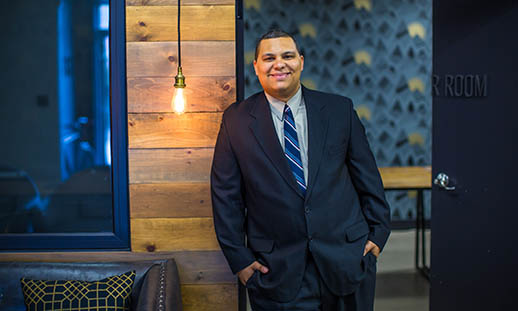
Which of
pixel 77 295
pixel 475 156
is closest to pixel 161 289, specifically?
→ pixel 77 295

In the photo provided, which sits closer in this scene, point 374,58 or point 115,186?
point 115,186

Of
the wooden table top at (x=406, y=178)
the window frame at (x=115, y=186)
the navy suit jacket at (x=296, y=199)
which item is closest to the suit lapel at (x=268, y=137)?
the navy suit jacket at (x=296, y=199)

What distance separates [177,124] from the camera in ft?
7.81

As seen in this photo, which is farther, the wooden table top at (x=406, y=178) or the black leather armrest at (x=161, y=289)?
the wooden table top at (x=406, y=178)

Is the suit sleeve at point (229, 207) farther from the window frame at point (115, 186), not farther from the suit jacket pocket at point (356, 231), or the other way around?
the window frame at point (115, 186)

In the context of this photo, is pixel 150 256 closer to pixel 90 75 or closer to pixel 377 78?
pixel 90 75

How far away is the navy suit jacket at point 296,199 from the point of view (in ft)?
6.61

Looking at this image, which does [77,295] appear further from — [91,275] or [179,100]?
[179,100]

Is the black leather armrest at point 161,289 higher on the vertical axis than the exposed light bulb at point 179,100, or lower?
lower

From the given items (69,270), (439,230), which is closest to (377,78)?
(439,230)

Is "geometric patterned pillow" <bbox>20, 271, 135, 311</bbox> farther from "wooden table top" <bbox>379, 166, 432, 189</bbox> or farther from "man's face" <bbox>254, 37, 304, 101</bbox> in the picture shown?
"wooden table top" <bbox>379, 166, 432, 189</bbox>

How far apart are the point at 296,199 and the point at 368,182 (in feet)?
1.07

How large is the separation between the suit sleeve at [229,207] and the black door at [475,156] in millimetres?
1329

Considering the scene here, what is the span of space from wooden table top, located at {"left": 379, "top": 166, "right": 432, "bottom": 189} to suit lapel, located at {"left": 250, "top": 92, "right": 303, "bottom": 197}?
2.26 m
